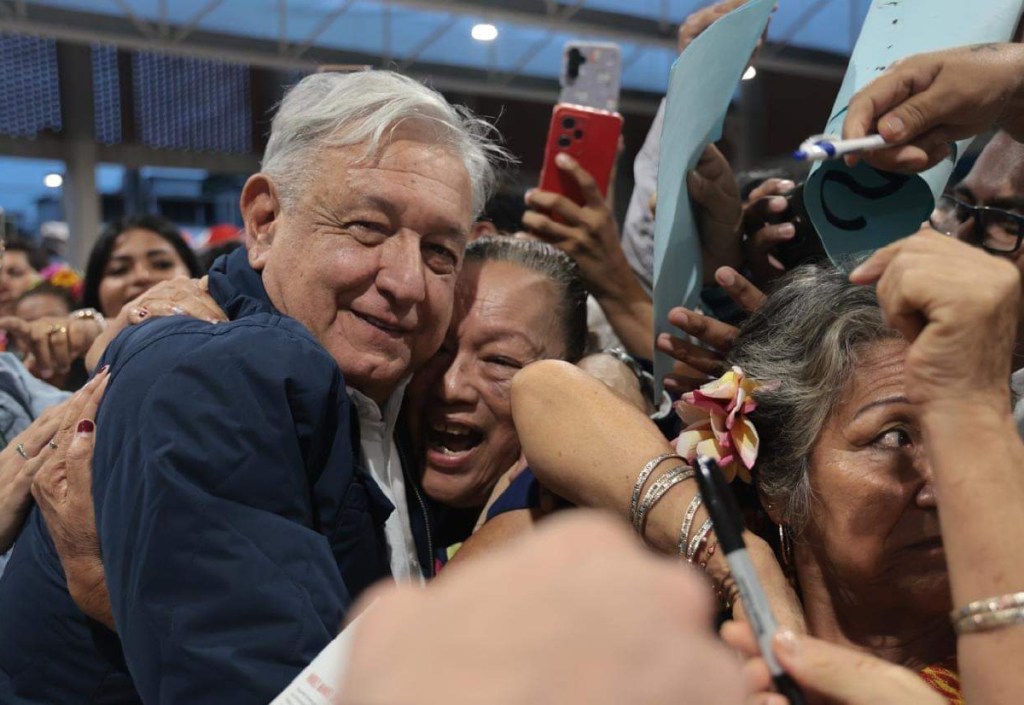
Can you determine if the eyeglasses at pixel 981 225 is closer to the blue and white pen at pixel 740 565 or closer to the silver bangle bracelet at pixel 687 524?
the silver bangle bracelet at pixel 687 524

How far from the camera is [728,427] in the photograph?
5.44 feet

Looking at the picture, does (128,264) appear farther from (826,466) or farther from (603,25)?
(603,25)

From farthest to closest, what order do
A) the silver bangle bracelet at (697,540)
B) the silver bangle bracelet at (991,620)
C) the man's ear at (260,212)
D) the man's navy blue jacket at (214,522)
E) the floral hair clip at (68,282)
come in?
the floral hair clip at (68,282)
the man's ear at (260,212)
the silver bangle bracelet at (697,540)
the man's navy blue jacket at (214,522)
the silver bangle bracelet at (991,620)

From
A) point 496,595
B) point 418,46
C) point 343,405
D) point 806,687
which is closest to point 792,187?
point 343,405

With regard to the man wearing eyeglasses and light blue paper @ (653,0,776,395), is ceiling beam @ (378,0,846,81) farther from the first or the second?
light blue paper @ (653,0,776,395)

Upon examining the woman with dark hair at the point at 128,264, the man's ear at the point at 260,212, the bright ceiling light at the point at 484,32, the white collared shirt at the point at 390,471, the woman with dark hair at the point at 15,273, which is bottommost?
the woman with dark hair at the point at 15,273

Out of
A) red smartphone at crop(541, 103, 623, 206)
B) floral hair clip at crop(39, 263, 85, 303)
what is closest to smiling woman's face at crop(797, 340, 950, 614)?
red smartphone at crop(541, 103, 623, 206)

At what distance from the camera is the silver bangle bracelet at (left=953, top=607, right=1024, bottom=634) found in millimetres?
1062

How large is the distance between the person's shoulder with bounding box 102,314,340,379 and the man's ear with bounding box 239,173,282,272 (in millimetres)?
359

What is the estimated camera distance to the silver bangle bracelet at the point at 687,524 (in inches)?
60.4

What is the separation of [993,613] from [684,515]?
53 centimetres

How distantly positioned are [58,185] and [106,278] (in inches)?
322

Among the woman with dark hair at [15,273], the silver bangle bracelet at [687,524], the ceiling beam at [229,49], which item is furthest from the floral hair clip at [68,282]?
the silver bangle bracelet at [687,524]

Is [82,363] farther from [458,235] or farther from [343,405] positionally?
[343,405]
